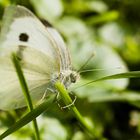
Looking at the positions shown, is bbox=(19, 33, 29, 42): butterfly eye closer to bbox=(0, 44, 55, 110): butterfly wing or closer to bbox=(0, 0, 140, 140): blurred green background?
bbox=(0, 44, 55, 110): butterfly wing

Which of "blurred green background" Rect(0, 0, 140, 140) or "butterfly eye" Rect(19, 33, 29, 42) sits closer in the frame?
"butterfly eye" Rect(19, 33, 29, 42)

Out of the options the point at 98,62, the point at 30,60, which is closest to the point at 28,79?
the point at 30,60

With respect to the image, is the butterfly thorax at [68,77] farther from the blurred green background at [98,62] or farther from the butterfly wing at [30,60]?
the blurred green background at [98,62]

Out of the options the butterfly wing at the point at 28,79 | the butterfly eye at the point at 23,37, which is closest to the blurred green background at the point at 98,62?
the butterfly wing at the point at 28,79

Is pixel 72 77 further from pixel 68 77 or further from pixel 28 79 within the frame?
pixel 28 79

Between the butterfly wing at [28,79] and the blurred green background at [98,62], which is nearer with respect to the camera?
the butterfly wing at [28,79]

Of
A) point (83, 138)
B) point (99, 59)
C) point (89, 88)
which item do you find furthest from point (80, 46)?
point (83, 138)

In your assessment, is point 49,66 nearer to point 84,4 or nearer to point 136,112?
point 136,112

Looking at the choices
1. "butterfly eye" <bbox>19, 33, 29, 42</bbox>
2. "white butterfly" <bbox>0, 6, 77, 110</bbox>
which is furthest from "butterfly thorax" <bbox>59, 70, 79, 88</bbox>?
"butterfly eye" <bbox>19, 33, 29, 42</bbox>
